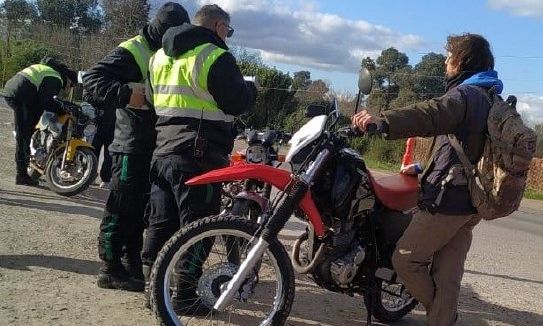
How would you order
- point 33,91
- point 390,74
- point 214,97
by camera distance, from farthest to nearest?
point 390,74
point 33,91
point 214,97

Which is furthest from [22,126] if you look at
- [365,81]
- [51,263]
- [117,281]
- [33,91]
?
[365,81]

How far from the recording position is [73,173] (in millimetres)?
8703

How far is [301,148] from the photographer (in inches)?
156

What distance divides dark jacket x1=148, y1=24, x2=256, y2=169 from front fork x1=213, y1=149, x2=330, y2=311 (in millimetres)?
741

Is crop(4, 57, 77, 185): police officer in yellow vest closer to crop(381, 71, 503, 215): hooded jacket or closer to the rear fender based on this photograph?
the rear fender

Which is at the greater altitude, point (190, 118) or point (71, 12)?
point (71, 12)

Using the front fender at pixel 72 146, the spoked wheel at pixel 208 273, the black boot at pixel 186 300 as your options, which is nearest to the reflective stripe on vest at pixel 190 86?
the spoked wheel at pixel 208 273

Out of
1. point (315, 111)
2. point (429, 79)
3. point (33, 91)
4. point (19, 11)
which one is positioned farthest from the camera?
point (19, 11)

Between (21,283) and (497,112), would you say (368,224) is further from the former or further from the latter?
(21,283)

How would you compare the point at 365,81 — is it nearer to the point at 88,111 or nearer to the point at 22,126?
the point at 22,126

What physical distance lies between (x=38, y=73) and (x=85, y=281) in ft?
16.5

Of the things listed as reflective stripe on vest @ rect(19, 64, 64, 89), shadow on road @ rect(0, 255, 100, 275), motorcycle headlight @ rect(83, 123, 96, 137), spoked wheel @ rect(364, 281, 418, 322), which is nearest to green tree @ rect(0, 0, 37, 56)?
motorcycle headlight @ rect(83, 123, 96, 137)

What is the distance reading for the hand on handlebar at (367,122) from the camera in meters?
3.62

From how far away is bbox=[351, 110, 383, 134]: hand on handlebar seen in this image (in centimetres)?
362
